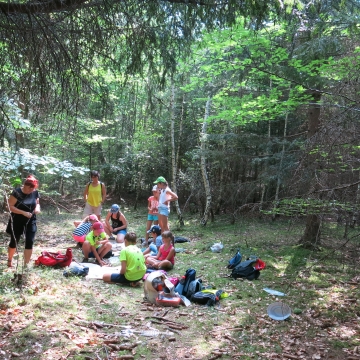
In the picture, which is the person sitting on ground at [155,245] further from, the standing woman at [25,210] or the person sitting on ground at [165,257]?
the standing woman at [25,210]

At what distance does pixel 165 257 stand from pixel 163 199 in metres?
1.96

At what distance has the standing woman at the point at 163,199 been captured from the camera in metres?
7.98

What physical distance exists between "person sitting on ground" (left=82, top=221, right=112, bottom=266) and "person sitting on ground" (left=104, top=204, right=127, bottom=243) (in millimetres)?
1793

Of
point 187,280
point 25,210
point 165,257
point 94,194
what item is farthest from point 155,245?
point 25,210

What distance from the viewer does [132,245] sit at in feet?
18.2

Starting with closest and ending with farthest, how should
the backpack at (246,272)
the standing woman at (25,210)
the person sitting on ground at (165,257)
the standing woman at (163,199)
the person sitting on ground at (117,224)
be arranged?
the standing woman at (25,210)
the backpack at (246,272)
the person sitting on ground at (165,257)
the standing woman at (163,199)
the person sitting on ground at (117,224)

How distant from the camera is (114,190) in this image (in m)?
20.4

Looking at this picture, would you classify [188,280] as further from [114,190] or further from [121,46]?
[114,190]

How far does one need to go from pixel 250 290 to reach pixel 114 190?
15.9 m

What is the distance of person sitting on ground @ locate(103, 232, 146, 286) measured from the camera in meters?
5.34

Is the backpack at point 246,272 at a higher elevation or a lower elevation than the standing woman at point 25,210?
lower

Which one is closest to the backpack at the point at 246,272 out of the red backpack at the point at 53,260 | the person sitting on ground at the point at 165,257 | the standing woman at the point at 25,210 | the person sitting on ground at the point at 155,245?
the person sitting on ground at the point at 165,257

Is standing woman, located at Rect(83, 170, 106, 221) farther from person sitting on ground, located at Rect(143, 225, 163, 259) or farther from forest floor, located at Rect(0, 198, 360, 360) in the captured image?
forest floor, located at Rect(0, 198, 360, 360)

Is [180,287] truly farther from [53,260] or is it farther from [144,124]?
→ [144,124]
